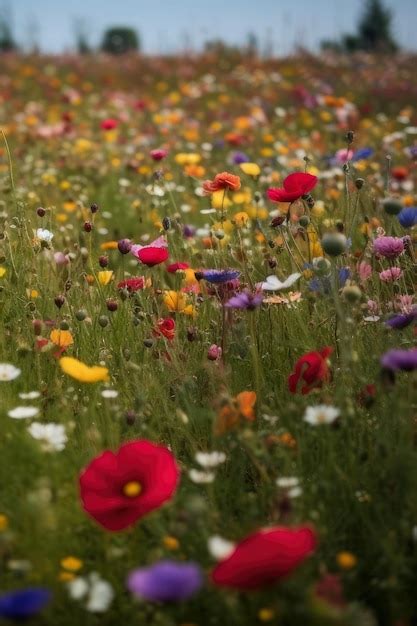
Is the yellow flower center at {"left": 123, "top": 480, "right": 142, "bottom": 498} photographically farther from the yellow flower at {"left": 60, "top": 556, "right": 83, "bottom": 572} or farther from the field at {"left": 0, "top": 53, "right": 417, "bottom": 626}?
the yellow flower at {"left": 60, "top": 556, "right": 83, "bottom": 572}

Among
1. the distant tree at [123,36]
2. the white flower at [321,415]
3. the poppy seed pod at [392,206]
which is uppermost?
the poppy seed pod at [392,206]

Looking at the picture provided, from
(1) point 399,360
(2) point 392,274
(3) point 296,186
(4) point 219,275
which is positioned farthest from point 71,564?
(2) point 392,274

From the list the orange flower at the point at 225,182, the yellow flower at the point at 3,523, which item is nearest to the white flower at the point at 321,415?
the yellow flower at the point at 3,523

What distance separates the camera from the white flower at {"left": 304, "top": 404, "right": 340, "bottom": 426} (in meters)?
1.56

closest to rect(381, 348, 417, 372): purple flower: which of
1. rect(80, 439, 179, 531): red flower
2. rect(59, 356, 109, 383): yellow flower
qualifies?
rect(80, 439, 179, 531): red flower

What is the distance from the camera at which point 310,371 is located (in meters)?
1.72

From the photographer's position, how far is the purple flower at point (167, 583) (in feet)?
3.45

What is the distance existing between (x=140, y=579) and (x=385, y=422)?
0.80 meters

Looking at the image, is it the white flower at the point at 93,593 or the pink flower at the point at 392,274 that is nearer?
the white flower at the point at 93,593

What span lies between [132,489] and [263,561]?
371 millimetres

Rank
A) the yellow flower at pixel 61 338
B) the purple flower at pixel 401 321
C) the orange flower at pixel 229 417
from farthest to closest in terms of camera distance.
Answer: the yellow flower at pixel 61 338 < the purple flower at pixel 401 321 < the orange flower at pixel 229 417

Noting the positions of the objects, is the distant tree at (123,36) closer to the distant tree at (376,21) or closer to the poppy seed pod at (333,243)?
the distant tree at (376,21)

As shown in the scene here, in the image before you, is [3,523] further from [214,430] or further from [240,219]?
[240,219]

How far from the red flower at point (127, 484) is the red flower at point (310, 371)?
444 mm
